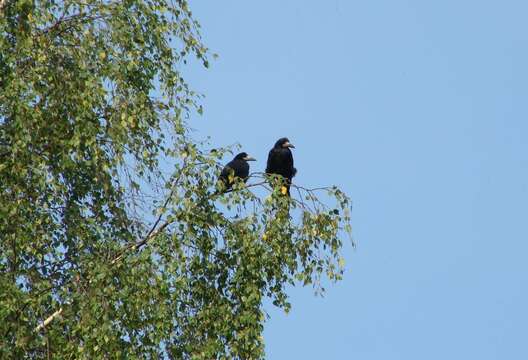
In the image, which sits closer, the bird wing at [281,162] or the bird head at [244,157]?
the bird head at [244,157]

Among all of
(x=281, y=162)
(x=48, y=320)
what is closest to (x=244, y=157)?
(x=281, y=162)

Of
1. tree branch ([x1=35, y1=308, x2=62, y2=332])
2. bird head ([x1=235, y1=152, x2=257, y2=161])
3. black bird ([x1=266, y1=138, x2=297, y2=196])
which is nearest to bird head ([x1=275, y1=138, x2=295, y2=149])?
black bird ([x1=266, y1=138, x2=297, y2=196])

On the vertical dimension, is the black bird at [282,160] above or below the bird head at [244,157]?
above

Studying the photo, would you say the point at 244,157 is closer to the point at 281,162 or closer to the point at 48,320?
the point at 281,162

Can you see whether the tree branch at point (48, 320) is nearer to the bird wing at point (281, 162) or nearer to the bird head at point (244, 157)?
the bird head at point (244, 157)

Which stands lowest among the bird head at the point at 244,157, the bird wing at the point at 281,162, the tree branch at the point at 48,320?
the tree branch at the point at 48,320

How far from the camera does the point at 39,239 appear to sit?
666 inches

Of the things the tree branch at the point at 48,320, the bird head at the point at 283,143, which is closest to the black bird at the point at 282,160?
the bird head at the point at 283,143

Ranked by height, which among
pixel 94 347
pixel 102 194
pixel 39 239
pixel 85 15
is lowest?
pixel 94 347

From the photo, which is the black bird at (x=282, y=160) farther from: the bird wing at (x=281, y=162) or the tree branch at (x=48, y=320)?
the tree branch at (x=48, y=320)

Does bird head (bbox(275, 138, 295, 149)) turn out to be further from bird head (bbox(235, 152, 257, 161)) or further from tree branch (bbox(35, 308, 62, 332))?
tree branch (bbox(35, 308, 62, 332))

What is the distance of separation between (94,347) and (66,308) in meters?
0.79

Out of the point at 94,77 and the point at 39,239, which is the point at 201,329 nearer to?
the point at 39,239

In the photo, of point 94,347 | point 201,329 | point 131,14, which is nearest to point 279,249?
point 201,329
